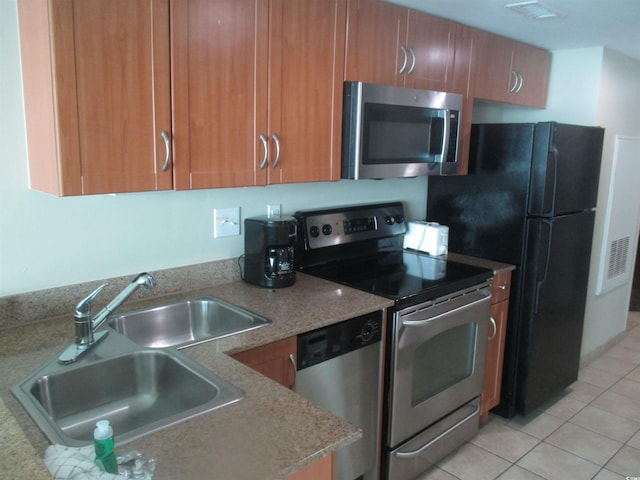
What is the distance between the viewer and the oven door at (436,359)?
211 cm

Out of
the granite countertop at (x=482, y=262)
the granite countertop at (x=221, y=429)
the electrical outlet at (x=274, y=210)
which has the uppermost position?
the electrical outlet at (x=274, y=210)

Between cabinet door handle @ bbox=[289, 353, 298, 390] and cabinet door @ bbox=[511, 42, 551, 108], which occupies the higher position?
cabinet door @ bbox=[511, 42, 551, 108]

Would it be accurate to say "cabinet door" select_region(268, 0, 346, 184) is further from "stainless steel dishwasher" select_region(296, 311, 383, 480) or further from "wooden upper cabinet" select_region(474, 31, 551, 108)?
"wooden upper cabinet" select_region(474, 31, 551, 108)

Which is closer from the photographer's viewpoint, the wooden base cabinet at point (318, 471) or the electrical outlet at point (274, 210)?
the wooden base cabinet at point (318, 471)

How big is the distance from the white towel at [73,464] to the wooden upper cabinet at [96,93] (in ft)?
2.44

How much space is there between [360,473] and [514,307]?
4.18 feet

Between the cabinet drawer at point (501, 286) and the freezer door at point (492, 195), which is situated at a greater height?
the freezer door at point (492, 195)

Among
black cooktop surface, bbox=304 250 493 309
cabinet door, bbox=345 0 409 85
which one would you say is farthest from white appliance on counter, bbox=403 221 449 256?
cabinet door, bbox=345 0 409 85

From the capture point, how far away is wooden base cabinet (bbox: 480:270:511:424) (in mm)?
2682

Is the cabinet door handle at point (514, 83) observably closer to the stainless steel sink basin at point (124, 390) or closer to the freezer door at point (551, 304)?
the freezer door at point (551, 304)

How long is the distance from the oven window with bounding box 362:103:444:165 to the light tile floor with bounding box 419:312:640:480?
1453 millimetres

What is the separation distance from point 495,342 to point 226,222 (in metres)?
1.54

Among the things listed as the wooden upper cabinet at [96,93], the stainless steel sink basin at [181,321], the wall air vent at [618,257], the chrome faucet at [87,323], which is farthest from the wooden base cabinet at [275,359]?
the wall air vent at [618,257]

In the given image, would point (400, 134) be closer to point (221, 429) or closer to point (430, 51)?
point (430, 51)
